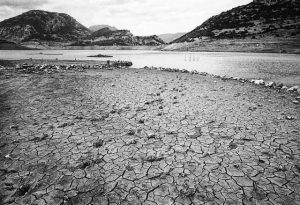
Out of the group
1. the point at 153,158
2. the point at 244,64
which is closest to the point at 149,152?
the point at 153,158

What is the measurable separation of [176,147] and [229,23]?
414ft

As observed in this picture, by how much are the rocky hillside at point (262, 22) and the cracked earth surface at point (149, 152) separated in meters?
82.3

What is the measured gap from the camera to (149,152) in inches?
217

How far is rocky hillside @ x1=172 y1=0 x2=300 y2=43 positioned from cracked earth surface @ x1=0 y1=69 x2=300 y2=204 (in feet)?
270

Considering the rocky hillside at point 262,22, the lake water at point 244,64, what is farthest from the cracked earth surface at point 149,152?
the rocky hillside at point 262,22

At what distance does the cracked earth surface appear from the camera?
3.98 m

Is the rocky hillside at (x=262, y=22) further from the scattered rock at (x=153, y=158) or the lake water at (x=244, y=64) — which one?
the scattered rock at (x=153, y=158)

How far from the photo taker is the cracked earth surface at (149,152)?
3.98 meters

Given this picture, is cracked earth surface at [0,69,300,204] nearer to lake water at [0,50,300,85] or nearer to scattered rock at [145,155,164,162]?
scattered rock at [145,155,164,162]

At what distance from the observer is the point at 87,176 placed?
4.47 metres

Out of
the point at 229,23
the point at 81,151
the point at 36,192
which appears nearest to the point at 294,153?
the point at 81,151

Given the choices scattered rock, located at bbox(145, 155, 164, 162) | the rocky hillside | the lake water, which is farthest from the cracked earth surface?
the rocky hillside

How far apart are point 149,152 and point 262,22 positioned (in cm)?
11542

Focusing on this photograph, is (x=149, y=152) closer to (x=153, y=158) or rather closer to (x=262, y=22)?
(x=153, y=158)
